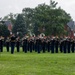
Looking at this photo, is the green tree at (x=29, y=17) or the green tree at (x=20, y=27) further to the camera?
the green tree at (x=29, y=17)

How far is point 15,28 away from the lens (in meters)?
87.4

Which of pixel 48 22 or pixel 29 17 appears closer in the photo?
pixel 48 22

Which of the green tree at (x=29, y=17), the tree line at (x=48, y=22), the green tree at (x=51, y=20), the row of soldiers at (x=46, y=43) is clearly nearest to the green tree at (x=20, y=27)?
the tree line at (x=48, y=22)

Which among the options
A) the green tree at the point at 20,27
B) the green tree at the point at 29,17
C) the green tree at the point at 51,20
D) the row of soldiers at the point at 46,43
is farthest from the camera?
the green tree at the point at 29,17

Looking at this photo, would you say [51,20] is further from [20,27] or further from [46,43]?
[46,43]

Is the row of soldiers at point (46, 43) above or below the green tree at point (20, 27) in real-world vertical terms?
below

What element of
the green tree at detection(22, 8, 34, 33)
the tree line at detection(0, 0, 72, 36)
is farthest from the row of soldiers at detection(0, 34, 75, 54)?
the green tree at detection(22, 8, 34, 33)

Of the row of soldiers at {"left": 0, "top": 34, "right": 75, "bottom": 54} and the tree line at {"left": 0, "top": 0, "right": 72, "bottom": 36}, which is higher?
the tree line at {"left": 0, "top": 0, "right": 72, "bottom": 36}

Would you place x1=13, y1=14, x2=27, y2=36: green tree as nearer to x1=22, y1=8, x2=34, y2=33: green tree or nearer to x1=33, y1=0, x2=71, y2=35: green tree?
x1=33, y1=0, x2=71, y2=35: green tree

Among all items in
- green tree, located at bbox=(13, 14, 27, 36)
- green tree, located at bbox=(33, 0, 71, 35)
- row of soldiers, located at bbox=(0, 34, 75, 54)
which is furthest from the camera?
green tree, located at bbox=(13, 14, 27, 36)

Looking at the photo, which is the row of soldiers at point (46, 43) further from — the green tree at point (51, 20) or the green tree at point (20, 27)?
the green tree at point (20, 27)

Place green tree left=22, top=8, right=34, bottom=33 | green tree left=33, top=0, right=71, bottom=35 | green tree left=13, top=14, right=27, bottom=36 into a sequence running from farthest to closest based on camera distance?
green tree left=22, top=8, right=34, bottom=33 → green tree left=13, top=14, right=27, bottom=36 → green tree left=33, top=0, right=71, bottom=35

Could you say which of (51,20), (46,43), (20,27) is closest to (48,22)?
(51,20)

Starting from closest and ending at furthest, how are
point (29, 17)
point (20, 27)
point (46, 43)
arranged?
point (46, 43), point (20, 27), point (29, 17)
